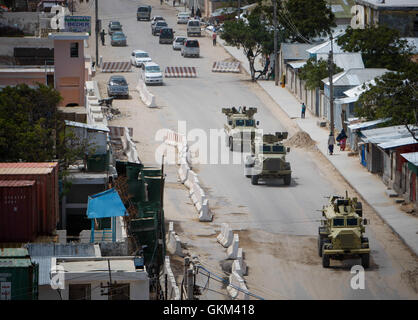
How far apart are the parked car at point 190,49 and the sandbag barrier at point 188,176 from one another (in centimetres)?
3086

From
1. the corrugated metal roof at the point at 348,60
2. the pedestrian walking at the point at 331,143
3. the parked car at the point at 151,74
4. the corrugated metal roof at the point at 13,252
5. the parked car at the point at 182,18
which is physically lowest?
the corrugated metal roof at the point at 13,252

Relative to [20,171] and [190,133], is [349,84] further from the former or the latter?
[20,171]

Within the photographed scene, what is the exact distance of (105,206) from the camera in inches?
1265

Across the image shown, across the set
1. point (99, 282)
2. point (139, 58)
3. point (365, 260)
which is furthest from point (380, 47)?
point (99, 282)

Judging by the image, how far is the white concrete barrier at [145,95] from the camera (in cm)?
6712

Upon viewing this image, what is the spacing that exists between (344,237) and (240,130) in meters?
21.0

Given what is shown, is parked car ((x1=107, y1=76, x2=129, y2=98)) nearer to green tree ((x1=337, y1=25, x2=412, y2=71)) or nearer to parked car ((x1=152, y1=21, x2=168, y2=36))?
green tree ((x1=337, y1=25, x2=412, y2=71))

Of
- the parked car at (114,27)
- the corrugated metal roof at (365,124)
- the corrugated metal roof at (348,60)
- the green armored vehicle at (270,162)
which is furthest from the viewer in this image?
the parked car at (114,27)

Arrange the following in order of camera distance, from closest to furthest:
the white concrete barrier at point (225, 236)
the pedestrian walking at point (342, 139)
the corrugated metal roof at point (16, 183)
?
the corrugated metal roof at point (16, 183)
the white concrete barrier at point (225, 236)
the pedestrian walking at point (342, 139)

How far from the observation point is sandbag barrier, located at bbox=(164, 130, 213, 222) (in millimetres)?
41656

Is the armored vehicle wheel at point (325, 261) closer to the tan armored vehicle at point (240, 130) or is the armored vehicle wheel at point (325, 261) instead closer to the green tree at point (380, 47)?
the tan armored vehicle at point (240, 130)

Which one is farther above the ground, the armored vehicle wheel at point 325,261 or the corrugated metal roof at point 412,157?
the corrugated metal roof at point 412,157

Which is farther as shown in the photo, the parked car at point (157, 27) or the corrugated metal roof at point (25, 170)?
the parked car at point (157, 27)

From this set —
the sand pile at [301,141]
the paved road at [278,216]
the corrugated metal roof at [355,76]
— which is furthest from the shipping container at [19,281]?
the corrugated metal roof at [355,76]
